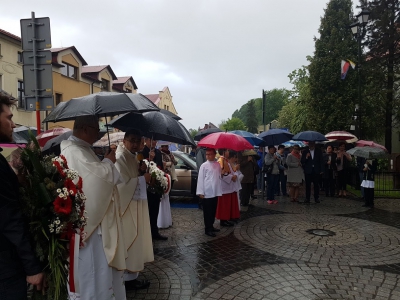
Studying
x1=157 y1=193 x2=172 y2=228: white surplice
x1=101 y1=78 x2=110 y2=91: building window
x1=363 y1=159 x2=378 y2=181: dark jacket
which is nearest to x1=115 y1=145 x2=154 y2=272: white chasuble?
x1=157 y1=193 x2=172 y2=228: white surplice

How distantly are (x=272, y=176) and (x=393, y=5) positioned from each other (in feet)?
59.0

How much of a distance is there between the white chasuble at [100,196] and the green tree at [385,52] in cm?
2239

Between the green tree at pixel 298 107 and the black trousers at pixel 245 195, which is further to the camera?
the green tree at pixel 298 107

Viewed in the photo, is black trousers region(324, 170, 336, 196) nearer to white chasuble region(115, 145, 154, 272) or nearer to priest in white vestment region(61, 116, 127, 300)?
white chasuble region(115, 145, 154, 272)

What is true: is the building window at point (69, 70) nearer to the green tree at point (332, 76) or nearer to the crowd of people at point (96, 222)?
the green tree at point (332, 76)

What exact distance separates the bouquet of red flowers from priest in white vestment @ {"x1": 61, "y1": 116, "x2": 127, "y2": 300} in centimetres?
73

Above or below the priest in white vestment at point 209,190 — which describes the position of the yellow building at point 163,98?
above

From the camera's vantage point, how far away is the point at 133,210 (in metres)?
4.10

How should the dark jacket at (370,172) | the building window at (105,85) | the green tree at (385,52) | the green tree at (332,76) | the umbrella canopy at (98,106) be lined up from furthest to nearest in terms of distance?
the building window at (105,85) < the green tree at (332,76) < the green tree at (385,52) < the dark jacket at (370,172) < the umbrella canopy at (98,106)

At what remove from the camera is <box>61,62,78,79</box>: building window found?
25.0 m

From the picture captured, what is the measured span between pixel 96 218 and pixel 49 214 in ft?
3.15

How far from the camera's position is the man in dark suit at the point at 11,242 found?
1.88m

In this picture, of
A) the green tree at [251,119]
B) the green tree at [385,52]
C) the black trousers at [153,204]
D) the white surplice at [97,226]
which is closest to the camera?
the white surplice at [97,226]

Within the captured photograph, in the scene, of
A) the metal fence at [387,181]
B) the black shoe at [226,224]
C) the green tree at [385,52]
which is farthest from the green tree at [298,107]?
the black shoe at [226,224]
